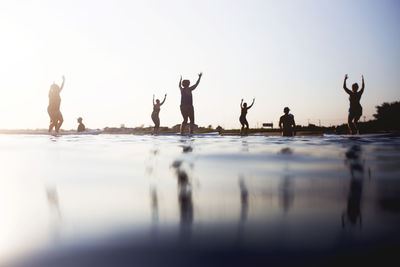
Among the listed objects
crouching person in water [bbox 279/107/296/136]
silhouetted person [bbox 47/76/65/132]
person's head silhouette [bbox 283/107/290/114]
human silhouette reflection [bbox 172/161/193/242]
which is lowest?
human silhouette reflection [bbox 172/161/193/242]

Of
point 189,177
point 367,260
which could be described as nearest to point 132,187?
point 189,177

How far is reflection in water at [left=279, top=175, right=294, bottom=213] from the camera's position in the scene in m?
1.56

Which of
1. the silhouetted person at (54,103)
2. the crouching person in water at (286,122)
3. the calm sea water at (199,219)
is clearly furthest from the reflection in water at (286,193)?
the silhouetted person at (54,103)

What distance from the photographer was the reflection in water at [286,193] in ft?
5.12

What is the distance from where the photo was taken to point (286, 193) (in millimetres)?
1837

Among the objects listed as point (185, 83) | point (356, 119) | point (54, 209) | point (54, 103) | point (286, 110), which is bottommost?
point (54, 209)

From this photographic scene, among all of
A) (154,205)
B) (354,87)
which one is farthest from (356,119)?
(154,205)

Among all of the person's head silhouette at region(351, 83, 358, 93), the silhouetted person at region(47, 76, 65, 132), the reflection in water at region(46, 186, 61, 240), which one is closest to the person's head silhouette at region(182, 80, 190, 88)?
the person's head silhouette at region(351, 83, 358, 93)

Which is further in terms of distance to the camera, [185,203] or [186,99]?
[186,99]

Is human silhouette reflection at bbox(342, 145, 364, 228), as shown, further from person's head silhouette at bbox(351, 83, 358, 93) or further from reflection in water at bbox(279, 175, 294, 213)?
person's head silhouette at bbox(351, 83, 358, 93)

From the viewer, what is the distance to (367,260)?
Answer: 0.92m

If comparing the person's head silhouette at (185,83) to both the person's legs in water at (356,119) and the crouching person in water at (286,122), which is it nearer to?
the crouching person in water at (286,122)

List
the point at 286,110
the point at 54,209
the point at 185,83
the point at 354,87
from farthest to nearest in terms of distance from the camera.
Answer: the point at 185,83 < the point at 286,110 < the point at 354,87 < the point at 54,209

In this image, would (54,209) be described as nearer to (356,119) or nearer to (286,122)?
(286,122)
